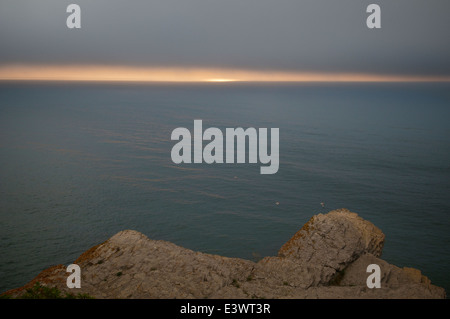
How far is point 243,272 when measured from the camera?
53.2 ft

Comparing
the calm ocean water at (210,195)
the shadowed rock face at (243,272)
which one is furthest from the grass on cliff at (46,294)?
the calm ocean water at (210,195)

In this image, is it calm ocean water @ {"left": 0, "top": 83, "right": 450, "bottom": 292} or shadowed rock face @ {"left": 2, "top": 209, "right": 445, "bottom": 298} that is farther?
calm ocean water @ {"left": 0, "top": 83, "right": 450, "bottom": 292}

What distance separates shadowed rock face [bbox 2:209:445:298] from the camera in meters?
14.2

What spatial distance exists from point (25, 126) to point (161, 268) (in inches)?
3723

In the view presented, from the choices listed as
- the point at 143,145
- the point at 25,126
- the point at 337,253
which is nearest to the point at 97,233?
the point at 337,253

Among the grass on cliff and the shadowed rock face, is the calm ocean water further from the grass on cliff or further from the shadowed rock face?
the grass on cliff

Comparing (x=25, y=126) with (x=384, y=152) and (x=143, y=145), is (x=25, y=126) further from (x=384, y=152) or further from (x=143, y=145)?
(x=384, y=152)

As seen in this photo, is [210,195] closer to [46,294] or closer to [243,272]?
[243,272]

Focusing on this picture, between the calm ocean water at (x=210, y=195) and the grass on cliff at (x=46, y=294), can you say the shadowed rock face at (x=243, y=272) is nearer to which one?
the grass on cliff at (x=46, y=294)

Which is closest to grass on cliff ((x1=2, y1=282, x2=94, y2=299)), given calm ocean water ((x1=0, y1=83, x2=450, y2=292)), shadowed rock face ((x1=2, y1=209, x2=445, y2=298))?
shadowed rock face ((x1=2, y1=209, x2=445, y2=298))

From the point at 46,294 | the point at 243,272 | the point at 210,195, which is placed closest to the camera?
the point at 46,294

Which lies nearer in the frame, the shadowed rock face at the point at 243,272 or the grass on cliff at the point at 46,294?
the grass on cliff at the point at 46,294

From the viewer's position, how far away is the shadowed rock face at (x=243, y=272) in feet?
46.5

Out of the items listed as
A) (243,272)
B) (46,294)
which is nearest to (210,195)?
(243,272)
